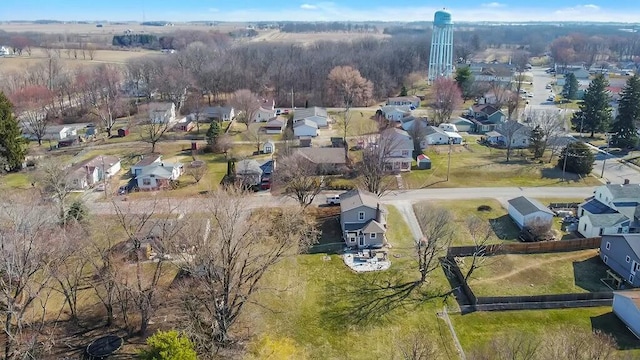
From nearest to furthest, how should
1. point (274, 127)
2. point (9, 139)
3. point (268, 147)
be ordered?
point (9, 139), point (268, 147), point (274, 127)

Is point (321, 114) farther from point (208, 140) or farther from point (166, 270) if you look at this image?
point (166, 270)

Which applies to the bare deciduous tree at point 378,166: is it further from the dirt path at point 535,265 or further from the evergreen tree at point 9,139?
the evergreen tree at point 9,139

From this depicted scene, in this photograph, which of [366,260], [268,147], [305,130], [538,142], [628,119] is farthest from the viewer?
[305,130]

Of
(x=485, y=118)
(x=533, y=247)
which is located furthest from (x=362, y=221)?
(x=485, y=118)

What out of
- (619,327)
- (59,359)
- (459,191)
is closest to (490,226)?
(459,191)

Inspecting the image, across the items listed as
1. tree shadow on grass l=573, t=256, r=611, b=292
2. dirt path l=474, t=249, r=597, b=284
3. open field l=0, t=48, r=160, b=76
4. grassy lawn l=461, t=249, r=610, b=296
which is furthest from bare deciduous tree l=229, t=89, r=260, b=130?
open field l=0, t=48, r=160, b=76

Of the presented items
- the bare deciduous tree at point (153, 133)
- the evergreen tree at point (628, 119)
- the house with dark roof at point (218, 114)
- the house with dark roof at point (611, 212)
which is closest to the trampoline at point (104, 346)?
the house with dark roof at point (611, 212)

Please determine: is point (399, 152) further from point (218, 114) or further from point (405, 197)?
point (218, 114)
